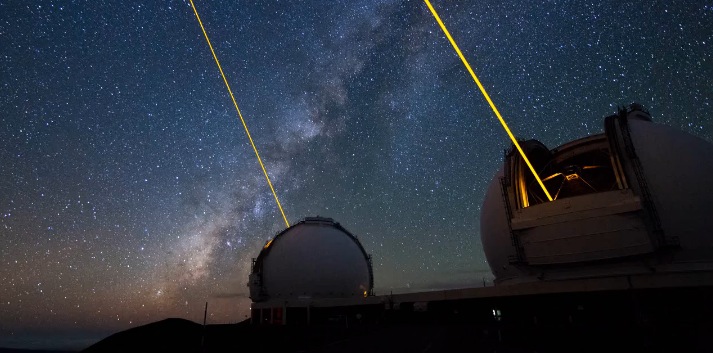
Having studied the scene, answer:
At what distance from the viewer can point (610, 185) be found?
16188 millimetres

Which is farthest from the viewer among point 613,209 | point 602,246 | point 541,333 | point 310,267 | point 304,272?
point 310,267

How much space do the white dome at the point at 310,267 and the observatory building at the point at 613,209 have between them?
1658 cm

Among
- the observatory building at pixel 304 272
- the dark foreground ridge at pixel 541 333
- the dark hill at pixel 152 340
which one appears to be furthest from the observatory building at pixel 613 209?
the observatory building at pixel 304 272

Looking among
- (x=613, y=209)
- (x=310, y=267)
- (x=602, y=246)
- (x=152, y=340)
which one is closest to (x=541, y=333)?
(x=602, y=246)

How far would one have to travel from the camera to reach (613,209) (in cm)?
1420

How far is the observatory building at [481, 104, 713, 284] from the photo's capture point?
1379 cm

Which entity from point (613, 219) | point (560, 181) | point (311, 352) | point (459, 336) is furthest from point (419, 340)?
point (560, 181)

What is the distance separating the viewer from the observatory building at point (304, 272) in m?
30.3

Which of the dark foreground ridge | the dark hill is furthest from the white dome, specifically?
the dark foreground ridge

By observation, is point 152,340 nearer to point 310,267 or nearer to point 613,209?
point 310,267

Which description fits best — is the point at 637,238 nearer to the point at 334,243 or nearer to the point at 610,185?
the point at 610,185

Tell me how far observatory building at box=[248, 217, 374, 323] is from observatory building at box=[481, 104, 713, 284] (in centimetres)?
1657

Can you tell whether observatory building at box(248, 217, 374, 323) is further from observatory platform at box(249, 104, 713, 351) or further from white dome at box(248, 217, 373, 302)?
observatory platform at box(249, 104, 713, 351)

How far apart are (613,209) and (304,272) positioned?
78.5 feet
